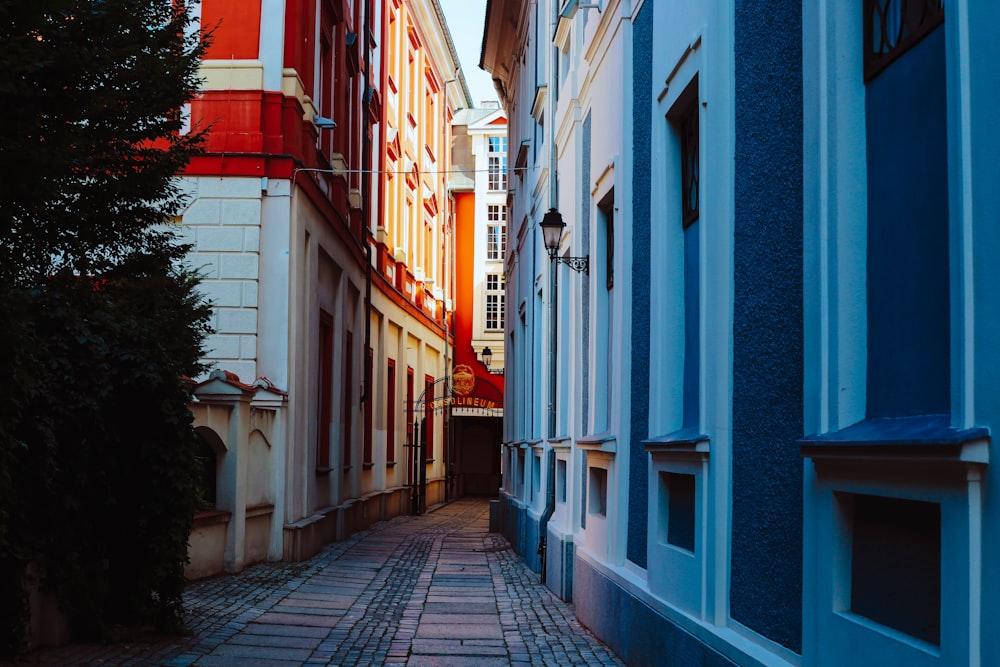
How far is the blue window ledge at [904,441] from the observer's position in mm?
3271

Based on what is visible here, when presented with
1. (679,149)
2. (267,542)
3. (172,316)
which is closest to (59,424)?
(172,316)

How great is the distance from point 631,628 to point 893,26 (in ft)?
16.2

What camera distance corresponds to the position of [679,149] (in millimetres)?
7977

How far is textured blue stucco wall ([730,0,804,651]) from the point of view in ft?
16.7

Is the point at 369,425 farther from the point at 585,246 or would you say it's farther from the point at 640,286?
the point at 640,286

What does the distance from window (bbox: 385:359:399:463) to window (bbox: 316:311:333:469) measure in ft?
30.3

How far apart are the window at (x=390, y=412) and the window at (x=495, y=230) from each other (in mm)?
12067

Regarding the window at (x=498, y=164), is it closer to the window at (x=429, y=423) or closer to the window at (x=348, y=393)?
the window at (x=429, y=423)

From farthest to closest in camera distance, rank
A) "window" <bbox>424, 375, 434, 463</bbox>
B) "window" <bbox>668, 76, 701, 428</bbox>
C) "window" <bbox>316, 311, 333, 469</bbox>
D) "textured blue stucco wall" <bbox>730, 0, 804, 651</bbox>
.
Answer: "window" <bbox>424, 375, 434, 463</bbox>, "window" <bbox>316, 311, 333, 469</bbox>, "window" <bbox>668, 76, 701, 428</bbox>, "textured blue stucco wall" <bbox>730, 0, 804, 651</bbox>

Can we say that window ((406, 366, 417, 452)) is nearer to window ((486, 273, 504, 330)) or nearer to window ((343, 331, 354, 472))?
window ((486, 273, 504, 330))

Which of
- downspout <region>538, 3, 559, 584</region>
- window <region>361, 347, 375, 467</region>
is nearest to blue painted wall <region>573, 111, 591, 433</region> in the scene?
downspout <region>538, 3, 559, 584</region>

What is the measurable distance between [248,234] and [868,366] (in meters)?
12.2

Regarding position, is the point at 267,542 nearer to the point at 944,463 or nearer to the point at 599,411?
the point at 599,411

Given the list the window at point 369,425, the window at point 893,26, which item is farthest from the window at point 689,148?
the window at point 369,425
